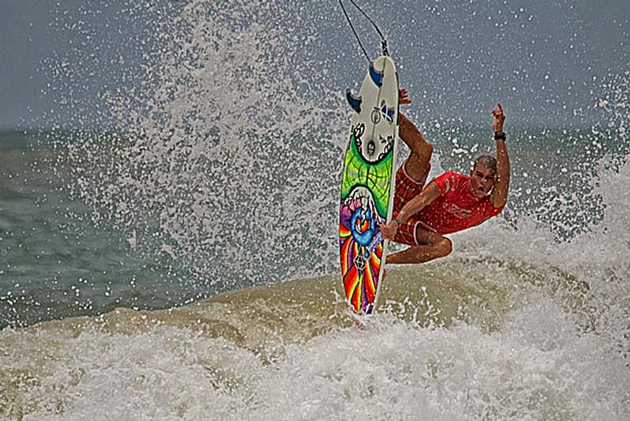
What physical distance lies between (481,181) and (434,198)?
0.22m

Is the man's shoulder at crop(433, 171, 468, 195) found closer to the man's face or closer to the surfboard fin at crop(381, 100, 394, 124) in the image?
the man's face

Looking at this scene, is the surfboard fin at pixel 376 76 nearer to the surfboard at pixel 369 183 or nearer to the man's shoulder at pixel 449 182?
the surfboard at pixel 369 183

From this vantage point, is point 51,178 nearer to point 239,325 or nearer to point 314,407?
point 239,325

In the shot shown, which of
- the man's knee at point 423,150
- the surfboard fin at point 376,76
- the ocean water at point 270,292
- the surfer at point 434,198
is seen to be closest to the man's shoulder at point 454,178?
the surfer at point 434,198

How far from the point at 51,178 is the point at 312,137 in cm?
775

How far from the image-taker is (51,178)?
12.9 m

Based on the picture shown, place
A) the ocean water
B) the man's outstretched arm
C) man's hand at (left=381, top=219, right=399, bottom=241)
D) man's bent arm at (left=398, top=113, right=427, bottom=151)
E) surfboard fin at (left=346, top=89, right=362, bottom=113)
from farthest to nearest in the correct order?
surfboard fin at (left=346, top=89, right=362, bottom=113)
man's bent arm at (left=398, top=113, right=427, bottom=151)
man's hand at (left=381, top=219, right=399, bottom=241)
the man's outstretched arm
the ocean water

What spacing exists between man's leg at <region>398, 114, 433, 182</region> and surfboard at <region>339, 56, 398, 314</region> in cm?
13

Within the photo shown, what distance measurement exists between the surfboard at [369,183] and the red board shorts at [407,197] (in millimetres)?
114

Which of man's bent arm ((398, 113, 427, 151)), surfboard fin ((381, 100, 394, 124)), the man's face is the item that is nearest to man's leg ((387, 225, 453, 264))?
the man's face

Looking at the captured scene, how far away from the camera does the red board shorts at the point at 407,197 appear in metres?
Answer: 4.16

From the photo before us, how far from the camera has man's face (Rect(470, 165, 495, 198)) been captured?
158 inches

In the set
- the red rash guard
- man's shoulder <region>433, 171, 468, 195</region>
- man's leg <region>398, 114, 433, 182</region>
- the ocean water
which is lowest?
the ocean water

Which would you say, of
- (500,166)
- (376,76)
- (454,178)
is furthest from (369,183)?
(500,166)
